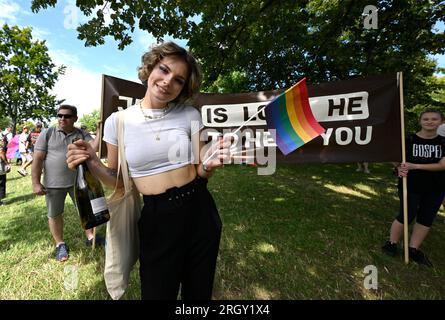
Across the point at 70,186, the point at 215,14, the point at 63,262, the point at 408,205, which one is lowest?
the point at 63,262

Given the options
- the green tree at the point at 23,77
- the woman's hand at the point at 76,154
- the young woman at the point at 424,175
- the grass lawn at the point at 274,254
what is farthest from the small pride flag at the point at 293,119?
the green tree at the point at 23,77

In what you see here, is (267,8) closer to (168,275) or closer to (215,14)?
(215,14)

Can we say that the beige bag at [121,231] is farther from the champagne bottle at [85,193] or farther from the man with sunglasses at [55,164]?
the man with sunglasses at [55,164]

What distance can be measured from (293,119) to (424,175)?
3.00 m

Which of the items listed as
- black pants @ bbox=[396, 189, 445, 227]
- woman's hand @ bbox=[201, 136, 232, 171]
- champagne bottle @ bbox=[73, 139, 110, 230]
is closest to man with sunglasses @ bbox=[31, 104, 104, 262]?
champagne bottle @ bbox=[73, 139, 110, 230]

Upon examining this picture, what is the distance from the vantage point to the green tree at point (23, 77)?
23.2 meters

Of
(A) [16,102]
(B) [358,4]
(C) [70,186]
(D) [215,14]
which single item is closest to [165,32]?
(D) [215,14]

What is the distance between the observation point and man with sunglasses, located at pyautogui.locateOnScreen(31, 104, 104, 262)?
3.30m

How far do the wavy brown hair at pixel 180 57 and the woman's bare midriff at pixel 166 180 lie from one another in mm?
453

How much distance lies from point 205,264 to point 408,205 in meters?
3.53

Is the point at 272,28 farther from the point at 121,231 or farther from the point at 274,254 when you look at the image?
the point at 121,231

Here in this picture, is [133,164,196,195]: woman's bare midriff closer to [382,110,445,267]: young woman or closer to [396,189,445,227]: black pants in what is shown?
[382,110,445,267]: young woman

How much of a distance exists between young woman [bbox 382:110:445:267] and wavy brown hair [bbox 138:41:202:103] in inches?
132

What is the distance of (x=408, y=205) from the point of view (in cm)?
368
